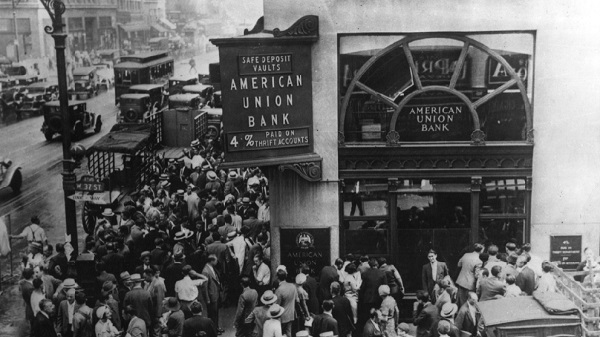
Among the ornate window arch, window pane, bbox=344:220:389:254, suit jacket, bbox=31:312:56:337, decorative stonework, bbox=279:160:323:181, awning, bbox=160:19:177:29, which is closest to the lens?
suit jacket, bbox=31:312:56:337

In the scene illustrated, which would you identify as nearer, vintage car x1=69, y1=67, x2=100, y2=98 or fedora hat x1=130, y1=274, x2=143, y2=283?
fedora hat x1=130, y1=274, x2=143, y2=283

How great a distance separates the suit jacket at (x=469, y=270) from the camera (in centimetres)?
1385

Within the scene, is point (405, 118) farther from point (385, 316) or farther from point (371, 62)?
point (385, 316)

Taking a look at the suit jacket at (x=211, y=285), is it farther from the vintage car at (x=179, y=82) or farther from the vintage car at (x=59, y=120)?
the vintage car at (x=179, y=82)

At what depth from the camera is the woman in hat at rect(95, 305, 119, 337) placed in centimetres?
1194

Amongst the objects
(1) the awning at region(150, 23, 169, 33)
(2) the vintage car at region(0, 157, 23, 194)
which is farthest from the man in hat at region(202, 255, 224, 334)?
(1) the awning at region(150, 23, 169, 33)

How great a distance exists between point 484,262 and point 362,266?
222 centimetres

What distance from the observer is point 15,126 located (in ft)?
121

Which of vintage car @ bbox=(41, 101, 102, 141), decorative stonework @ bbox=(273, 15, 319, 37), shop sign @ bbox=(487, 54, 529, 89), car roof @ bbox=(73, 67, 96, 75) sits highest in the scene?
decorative stonework @ bbox=(273, 15, 319, 37)

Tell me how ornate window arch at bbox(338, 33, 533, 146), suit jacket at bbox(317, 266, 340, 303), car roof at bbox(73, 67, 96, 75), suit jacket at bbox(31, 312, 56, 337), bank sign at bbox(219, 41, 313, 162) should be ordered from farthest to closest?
car roof at bbox(73, 67, 96, 75) → ornate window arch at bbox(338, 33, 533, 146) → bank sign at bbox(219, 41, 313, 162) → suit jacket at bbox(317, 266, 340, 303) → suit jacket at bbox(31, 312, 56, 337)

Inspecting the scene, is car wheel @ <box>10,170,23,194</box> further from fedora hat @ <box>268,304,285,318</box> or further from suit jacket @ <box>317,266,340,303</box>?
fedora hat @ <box>268,304,285,318</box>

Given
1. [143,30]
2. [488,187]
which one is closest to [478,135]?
[488,187]

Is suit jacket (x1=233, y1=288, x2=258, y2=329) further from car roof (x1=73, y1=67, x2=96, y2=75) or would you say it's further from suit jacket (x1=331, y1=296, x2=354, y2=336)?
car roof (x1=73, y1=67, x2=96, y2=75)

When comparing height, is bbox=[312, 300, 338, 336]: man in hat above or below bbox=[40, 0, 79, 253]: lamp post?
below
